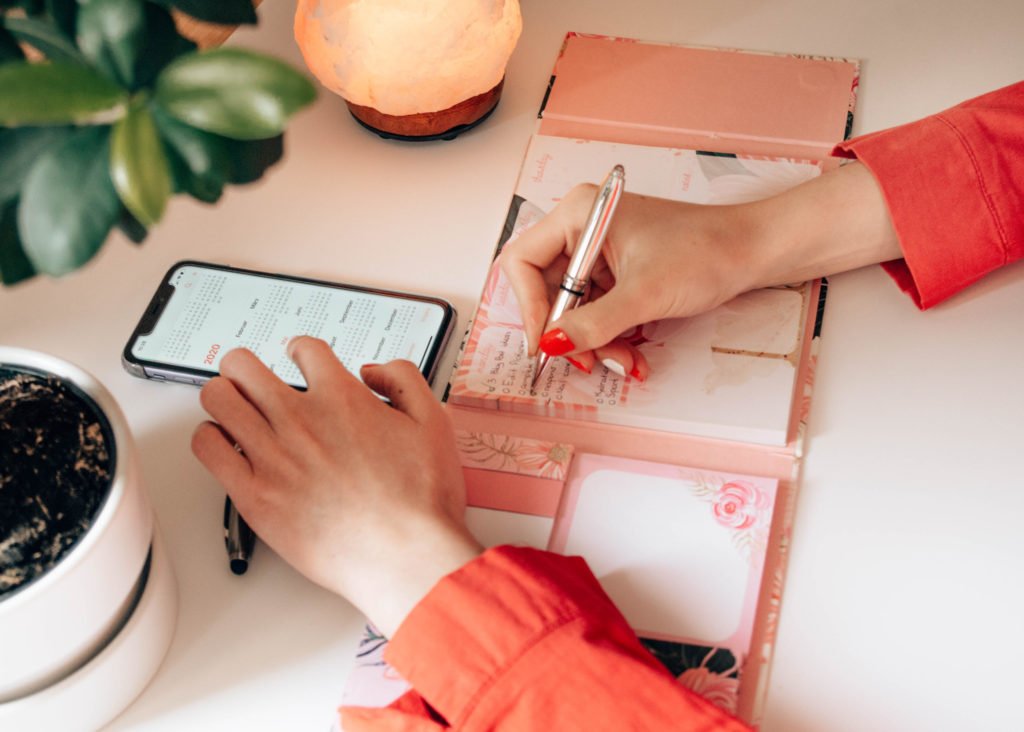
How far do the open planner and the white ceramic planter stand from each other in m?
0.20

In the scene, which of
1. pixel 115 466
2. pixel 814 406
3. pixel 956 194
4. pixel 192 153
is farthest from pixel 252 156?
pixel 956 194

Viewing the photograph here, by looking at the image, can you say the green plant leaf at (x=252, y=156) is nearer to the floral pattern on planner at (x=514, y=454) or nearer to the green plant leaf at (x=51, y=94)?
the green plant leaf at (x=51, y=94)

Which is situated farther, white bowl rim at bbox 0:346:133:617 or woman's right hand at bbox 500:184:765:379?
woman's right hand at bbox 500:184:765:379

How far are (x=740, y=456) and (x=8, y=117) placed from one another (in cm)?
48

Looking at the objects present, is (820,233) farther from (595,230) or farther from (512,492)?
(512,492)

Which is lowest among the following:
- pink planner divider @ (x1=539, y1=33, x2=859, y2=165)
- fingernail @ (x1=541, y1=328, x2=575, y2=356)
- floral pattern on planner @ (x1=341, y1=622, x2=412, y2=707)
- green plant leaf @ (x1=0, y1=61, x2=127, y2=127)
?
floral pattern on planner @ (x1=341, y1=622, x2=412, y2=707)

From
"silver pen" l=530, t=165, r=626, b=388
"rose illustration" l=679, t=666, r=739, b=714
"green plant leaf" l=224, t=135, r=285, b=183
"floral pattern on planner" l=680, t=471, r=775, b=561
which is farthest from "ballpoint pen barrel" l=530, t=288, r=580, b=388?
"green plant leaf" l=224, t=135, r=285, b=183

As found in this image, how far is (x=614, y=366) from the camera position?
67 cm

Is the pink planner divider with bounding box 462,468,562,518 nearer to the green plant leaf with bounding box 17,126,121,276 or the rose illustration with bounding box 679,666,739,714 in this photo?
the rose illustration with bounding box 679,666,739,714

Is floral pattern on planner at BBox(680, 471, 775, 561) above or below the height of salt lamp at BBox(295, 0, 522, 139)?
below

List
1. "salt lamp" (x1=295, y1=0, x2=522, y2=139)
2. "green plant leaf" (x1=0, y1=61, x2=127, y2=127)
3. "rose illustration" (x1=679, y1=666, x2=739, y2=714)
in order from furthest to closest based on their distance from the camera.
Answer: "salt lamp" (x1=295, y1=0, x2=522, y2=139) < "rose illustration" (x1=679, y1=666, x2=739, y2=714) < "green plant leaf" (x1=0, y1=61, x2=127, y2=127)

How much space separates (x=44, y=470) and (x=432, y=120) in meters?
0.48

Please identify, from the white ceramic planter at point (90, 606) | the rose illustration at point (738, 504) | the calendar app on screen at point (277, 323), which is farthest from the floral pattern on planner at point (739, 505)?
the white ceramic planter at point (90, 606)

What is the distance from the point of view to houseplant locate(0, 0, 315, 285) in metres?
0.29
